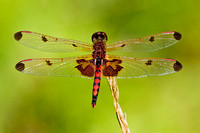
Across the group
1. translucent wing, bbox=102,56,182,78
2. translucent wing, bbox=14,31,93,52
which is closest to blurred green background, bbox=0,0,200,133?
translucent wing, bbox=14,31,93,52

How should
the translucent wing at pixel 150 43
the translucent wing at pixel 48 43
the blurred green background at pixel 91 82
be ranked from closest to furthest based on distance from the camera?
the translucent wing at pixel 150 43
the translucent wing at pixel 48 43
the blurred green background at pixel 91 82

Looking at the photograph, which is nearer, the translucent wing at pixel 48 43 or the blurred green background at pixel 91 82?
the translucent wing at pixel 48 43

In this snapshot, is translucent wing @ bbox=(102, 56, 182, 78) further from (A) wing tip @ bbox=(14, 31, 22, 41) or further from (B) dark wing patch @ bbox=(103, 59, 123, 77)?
(A) wing tip @ bbox=(14, 31, 22, 41)

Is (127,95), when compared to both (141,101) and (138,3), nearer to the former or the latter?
(141,101)

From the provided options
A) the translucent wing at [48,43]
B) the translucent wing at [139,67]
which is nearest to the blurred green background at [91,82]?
the translucent wing at [48,43]

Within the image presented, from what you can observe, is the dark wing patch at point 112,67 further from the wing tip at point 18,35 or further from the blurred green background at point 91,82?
the wing tip at point 18,35
